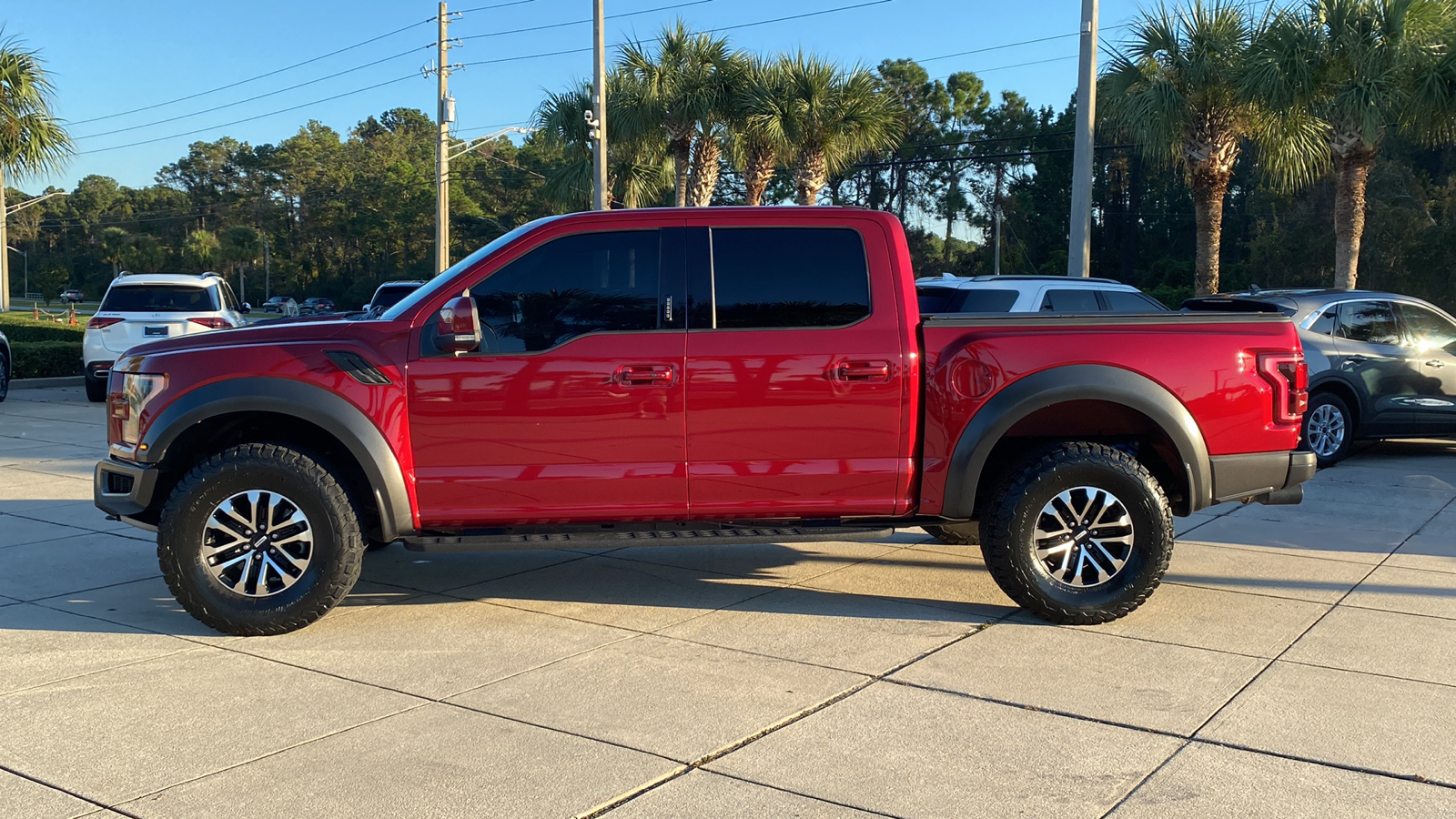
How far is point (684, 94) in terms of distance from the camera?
1051 inches

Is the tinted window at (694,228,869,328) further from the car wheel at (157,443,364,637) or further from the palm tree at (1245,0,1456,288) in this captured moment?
the palm tree at (1245,0,1456,288)

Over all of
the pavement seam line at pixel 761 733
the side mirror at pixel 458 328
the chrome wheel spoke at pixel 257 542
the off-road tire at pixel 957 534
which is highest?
the side mirror at pixel 458 328

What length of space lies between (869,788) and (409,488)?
273 centimetres

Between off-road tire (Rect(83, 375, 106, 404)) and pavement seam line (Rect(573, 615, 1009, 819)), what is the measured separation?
47.6ft

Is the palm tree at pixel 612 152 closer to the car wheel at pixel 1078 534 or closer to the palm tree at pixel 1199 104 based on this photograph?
the palm tree at pixel 1199 104

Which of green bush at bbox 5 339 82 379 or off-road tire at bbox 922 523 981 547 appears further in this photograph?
green bush at bbox 5 339 82 379

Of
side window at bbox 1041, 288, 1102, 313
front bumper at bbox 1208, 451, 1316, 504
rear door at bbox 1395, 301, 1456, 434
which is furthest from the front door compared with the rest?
rear door at bbox 1395, 301, 1456, 434

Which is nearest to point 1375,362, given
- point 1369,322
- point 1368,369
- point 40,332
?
point 1368,369

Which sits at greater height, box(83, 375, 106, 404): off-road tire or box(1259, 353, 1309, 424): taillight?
box(1259, 353, 1309, 424): taillight

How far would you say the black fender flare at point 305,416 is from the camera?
5.41 m

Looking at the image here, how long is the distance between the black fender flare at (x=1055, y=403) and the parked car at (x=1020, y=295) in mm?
4666

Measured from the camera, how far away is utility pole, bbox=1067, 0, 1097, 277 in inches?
573

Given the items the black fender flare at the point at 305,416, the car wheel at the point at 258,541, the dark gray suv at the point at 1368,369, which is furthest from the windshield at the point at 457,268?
the dark gray suv at the point at 1368,369

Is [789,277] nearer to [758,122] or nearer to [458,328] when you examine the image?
[458,328]
